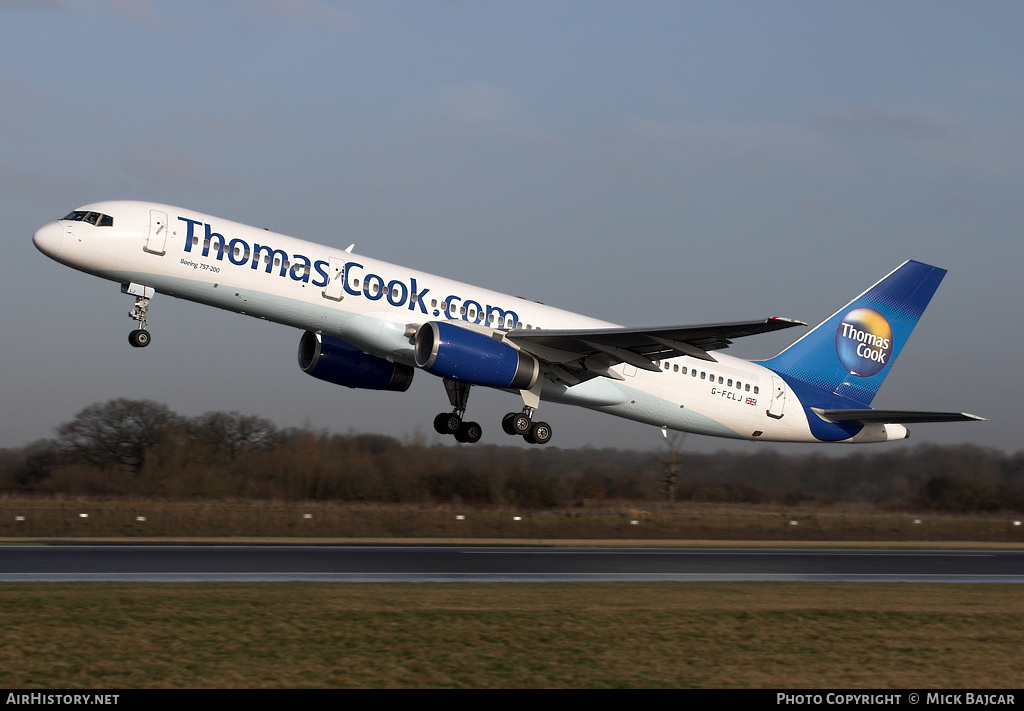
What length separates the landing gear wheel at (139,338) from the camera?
25.5 m

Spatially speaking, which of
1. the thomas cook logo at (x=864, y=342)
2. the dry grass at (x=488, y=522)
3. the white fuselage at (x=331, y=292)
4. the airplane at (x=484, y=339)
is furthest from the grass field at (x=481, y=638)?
the dry grass at (x=488, y=522)

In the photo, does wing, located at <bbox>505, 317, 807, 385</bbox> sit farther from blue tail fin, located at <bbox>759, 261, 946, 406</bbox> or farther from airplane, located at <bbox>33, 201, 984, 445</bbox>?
blue tail fin, located at <bbox>759, 261, 946, 406</bbox>

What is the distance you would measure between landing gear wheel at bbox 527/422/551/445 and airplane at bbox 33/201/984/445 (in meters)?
0.03

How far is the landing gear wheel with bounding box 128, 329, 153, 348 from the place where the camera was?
2555 centimetres

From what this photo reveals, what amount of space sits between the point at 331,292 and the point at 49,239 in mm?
6770

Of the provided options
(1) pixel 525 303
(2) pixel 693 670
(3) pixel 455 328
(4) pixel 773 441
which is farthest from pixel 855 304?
(2) pixel 693 670

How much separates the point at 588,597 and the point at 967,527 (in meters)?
31.7

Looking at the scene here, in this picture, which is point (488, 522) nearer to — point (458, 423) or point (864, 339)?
point (458, 423)

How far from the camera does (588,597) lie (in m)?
19.4

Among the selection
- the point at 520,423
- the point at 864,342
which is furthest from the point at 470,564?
the point at 864,342

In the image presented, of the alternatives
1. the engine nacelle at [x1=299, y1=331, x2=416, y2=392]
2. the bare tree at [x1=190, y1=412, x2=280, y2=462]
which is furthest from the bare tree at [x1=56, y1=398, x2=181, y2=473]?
the engine nacelle at [x1=299, y1=331, x2=416, y2=392]

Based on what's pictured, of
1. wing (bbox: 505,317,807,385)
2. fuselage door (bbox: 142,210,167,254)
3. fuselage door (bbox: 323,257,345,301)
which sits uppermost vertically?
fuselage door (bbox: 142,210,167,254)

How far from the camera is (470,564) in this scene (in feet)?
84.1

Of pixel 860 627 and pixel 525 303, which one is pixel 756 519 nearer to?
pixel 525 303
